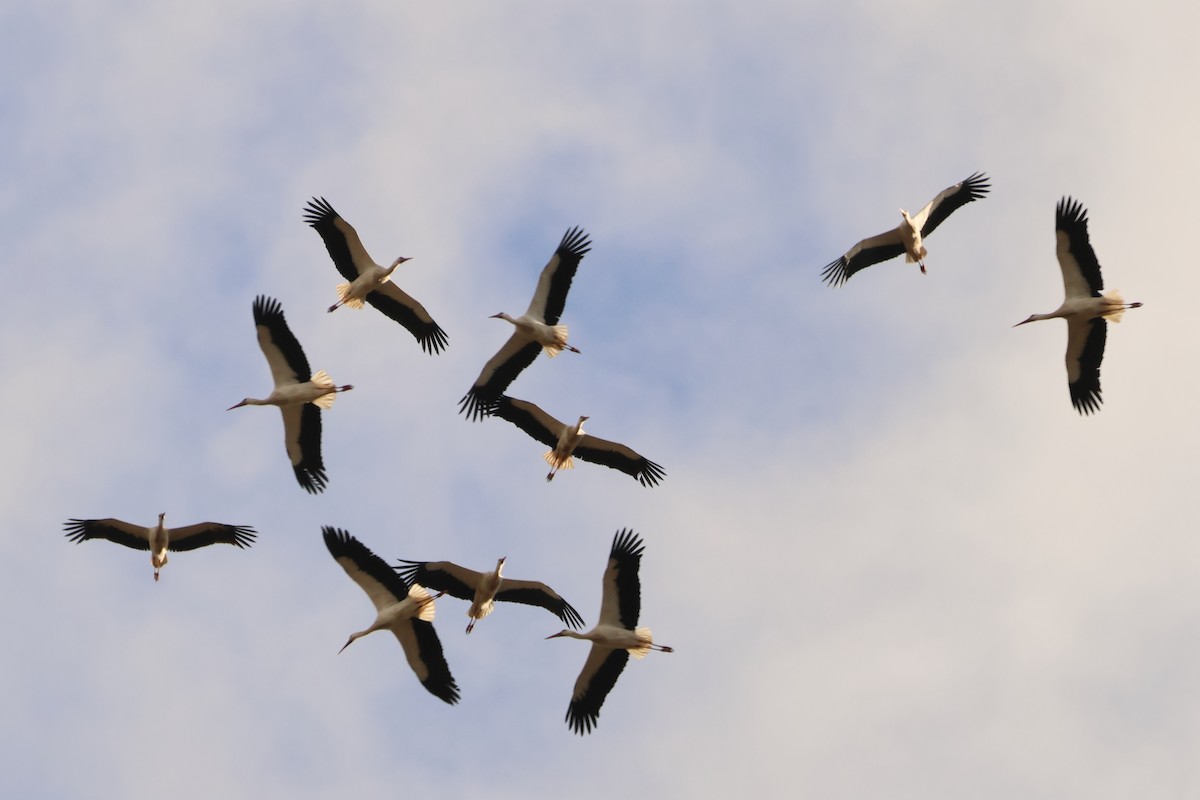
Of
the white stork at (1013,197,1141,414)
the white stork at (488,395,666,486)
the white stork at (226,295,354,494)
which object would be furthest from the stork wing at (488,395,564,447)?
the white stork at (1013,197,1141,414)

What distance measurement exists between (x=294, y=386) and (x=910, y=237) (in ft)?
32.4

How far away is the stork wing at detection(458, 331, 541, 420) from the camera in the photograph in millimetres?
26859

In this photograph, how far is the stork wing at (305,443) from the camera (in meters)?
26.7

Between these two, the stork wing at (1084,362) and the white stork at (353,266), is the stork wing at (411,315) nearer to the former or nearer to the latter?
the white stork at (353,266)

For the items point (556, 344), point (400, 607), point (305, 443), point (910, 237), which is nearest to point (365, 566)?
point (400, 607)

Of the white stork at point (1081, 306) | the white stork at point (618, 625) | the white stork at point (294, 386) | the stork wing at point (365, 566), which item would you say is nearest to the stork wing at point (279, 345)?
the white stork at point (294, 386)

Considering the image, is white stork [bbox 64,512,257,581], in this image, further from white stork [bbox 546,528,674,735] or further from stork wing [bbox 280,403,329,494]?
white stork [bbox 546,528,674,735]

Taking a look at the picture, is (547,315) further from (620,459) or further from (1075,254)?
(1075,254)

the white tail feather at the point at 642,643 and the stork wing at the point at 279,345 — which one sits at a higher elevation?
the stork wing at the point at 279,345

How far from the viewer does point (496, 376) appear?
27.0m

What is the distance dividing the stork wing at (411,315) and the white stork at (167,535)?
3973mm

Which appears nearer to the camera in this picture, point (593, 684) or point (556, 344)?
point (593, 684)

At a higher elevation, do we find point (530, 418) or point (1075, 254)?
point (1075, 254)

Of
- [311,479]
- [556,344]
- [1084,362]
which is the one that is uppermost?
[1084,362]
